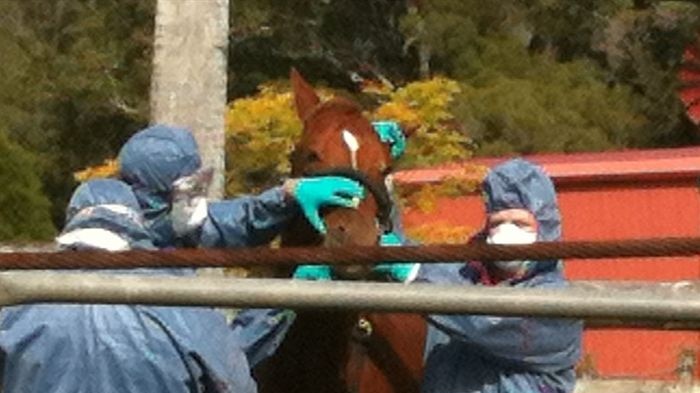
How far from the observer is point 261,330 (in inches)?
221

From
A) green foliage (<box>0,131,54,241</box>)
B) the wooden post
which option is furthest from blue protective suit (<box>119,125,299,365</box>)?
green foliage (<box>0,131,54,241</box>)

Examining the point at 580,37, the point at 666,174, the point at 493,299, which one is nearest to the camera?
the point at 493,299

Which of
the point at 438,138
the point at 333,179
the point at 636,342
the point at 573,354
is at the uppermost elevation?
the point at 333,179

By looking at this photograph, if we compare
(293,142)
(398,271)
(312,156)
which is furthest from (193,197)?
(293,142)

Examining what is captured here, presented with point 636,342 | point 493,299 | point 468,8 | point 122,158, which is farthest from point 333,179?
point 468,8

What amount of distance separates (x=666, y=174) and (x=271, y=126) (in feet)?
30.7

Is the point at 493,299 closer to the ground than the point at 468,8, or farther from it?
farther from it

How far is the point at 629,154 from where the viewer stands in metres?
22.9

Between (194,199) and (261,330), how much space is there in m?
0.47

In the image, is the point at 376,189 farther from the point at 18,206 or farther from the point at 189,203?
the point at 18,206

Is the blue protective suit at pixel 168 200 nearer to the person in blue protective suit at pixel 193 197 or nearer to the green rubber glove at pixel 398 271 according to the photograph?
the person in blue protective suit at pixel 193 197

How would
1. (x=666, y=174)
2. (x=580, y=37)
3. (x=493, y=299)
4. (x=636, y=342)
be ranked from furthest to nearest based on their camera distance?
1. (x=580, y=37)
2. (x=666, y=174)
3. (x=636, y=342)
4. (x=493, y=299)

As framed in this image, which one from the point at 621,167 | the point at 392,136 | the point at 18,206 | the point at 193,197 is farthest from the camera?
the point at 621,167

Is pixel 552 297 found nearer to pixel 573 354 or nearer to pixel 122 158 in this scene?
pixel 573 354
